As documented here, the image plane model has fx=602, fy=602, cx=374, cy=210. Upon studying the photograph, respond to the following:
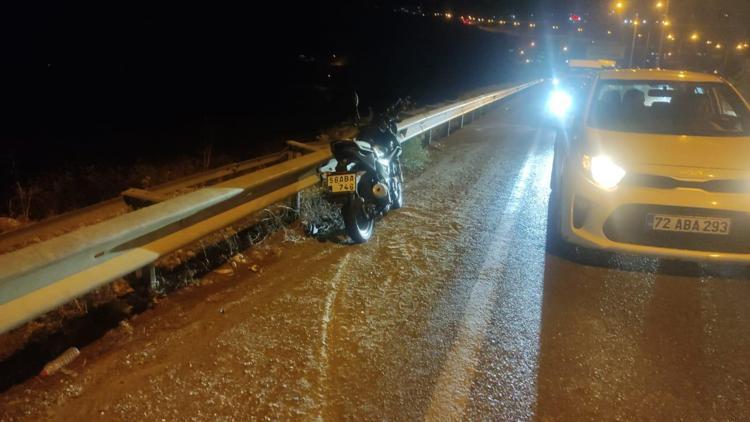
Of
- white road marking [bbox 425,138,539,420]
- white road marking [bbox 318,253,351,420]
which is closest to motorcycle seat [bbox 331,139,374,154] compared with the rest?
white road marking [bbox 318,253,351,420]

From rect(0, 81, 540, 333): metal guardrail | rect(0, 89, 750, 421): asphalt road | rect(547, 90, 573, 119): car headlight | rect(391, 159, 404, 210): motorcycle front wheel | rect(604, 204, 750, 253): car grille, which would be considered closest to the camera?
rect(0, 81, 540, 333): metal guardrail

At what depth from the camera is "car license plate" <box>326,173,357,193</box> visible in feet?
18.8

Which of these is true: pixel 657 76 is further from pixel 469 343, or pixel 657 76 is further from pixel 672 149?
pixel 469 343

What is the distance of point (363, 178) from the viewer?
6082 mm

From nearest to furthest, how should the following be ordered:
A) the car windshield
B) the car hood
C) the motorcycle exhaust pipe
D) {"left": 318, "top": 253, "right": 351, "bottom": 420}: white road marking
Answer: {"left": 318, "top": 253, "right": 351, "bottom": 420}: white road marking, the car hood, the car windshield, the motorcycle exhaust pipe

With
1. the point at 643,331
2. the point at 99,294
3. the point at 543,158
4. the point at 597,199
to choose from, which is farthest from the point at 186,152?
the point at 643,331

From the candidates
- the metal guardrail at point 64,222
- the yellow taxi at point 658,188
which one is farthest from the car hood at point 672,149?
the metal guardrail at point 64,222

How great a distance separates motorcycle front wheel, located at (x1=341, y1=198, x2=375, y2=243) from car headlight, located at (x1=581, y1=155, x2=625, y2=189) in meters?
2.11

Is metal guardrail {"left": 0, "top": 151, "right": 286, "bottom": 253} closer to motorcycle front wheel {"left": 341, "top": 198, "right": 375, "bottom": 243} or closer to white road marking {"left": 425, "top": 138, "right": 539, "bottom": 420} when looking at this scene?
motorcycle front wheel {"left": 341, "top": 198, "right": 375, "bottom": 243}

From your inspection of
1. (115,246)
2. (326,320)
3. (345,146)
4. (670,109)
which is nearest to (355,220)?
(345,146)

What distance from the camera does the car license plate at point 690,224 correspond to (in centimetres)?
479

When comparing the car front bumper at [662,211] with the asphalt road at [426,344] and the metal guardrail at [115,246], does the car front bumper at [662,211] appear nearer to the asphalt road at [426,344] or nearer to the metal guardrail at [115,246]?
the asphalt road at [426,344]

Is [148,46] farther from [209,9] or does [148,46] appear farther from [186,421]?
[186,421]

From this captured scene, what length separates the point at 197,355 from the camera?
367 cm
